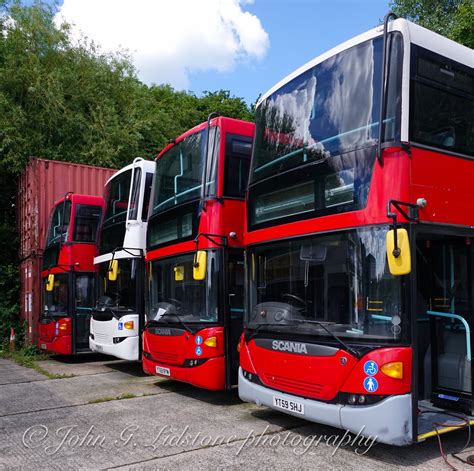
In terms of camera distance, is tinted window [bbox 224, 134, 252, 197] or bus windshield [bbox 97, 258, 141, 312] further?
bus windshield [bbox 97, 258, 141, 312]

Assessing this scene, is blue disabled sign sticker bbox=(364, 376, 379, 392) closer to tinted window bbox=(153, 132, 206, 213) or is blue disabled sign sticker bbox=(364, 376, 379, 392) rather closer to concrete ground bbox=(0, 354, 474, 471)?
concrete ground bbox=(0, 354, 474, 471)

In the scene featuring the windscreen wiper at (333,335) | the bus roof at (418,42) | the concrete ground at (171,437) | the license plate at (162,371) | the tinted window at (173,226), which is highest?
the bus roof at (418,42)

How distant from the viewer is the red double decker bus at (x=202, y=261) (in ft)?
23.5

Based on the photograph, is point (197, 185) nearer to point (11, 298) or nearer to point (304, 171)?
point (304, 171)

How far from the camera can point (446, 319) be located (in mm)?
5867

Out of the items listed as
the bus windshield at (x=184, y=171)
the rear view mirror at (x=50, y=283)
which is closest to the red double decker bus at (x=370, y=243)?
the bus windshield at (x=184, y=171)

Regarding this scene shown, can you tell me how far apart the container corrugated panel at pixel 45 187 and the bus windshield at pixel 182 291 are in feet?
21.7

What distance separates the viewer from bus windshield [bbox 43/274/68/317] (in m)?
12.2

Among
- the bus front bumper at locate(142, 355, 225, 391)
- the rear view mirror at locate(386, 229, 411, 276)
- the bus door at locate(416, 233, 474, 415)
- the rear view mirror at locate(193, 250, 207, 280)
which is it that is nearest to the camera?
the rear view mirror at locate(386, 229, 411, 276)

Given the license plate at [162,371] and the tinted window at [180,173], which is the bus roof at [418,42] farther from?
the license plate at [162,371]

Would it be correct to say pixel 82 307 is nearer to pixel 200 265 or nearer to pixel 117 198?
pixel 117 198

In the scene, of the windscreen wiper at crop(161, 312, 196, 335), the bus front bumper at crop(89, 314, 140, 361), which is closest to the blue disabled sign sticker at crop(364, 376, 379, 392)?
the windscreen wiper at crop(161, 312, 196, 335)

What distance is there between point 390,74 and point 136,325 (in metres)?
6.27

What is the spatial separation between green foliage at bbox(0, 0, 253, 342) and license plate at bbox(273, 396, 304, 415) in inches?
474
